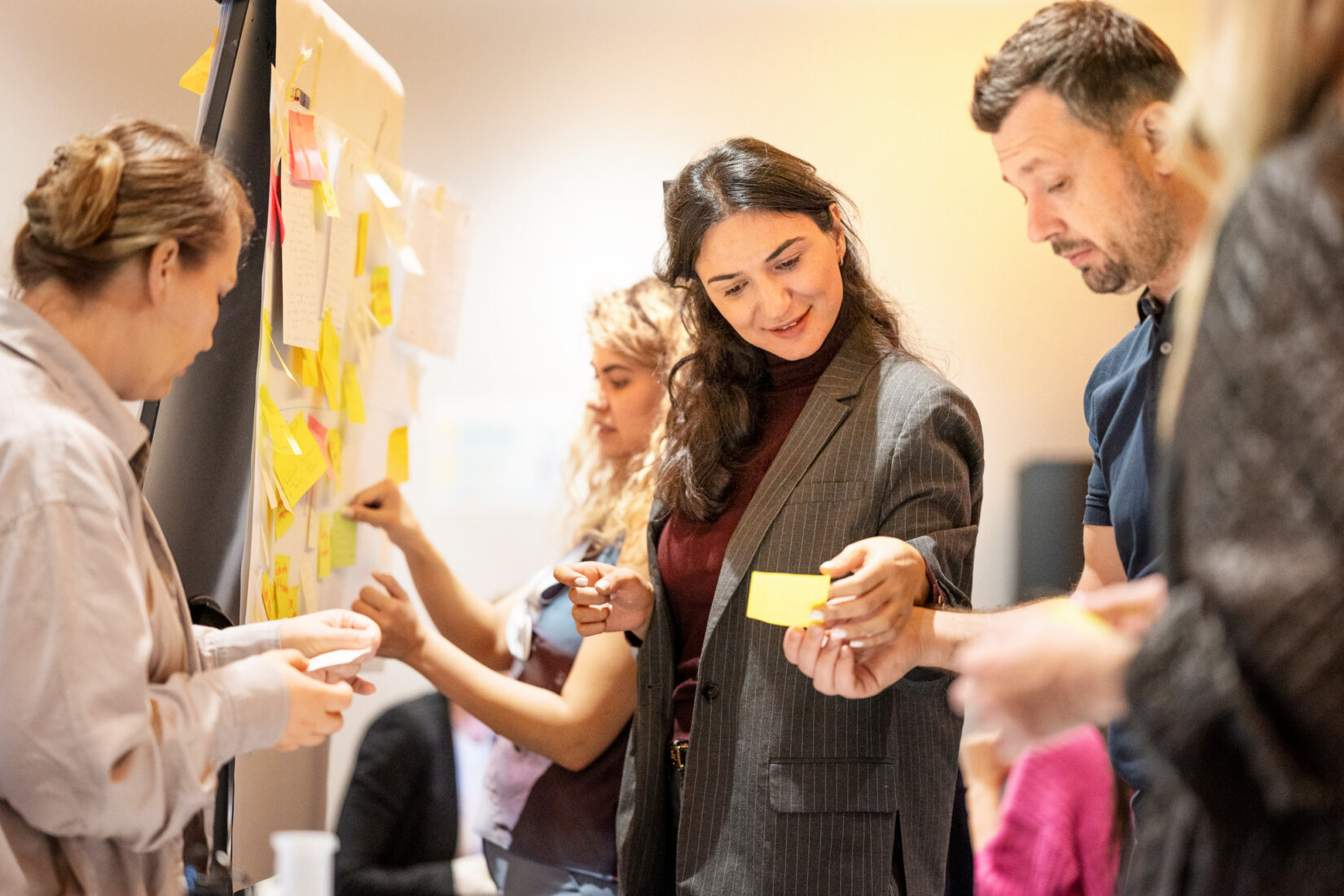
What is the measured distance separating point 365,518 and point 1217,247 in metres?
1.71

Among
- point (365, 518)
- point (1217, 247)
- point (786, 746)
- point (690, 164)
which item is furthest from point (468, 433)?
point (1217, 247)

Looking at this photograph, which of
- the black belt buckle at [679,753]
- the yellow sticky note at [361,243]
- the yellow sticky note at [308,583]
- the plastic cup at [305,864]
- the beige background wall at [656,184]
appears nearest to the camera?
the plastic cup at [305,864]

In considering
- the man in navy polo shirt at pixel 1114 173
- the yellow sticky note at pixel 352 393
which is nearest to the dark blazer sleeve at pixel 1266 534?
the man in navy polo shirt at pixel 1114 173

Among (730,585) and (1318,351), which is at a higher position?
(1318,351)

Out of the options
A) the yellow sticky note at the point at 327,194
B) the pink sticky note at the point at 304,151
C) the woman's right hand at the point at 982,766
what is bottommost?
the woman's right hand at the point at 982,766

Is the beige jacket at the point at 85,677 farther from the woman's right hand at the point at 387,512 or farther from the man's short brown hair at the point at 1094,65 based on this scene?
the man's short brown hair at the point at 1094,65

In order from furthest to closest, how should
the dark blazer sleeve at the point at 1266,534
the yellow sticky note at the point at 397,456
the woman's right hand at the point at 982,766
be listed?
the woman's right hand at the point at 982,766 < the yellow sticky note at the point at 397,456 < the dark blazer sleeve at the point at 1266,534

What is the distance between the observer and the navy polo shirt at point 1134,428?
1.40 metres

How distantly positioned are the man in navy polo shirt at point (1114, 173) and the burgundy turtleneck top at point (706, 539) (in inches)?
15.6

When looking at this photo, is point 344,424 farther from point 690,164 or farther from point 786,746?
point 786,746

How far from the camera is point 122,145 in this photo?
115 cm

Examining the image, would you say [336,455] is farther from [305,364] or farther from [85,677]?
[85,677]

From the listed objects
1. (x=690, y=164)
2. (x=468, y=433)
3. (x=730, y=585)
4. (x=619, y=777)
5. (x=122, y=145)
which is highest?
(x=690, y=164)

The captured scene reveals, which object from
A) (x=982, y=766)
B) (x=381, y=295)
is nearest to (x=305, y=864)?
(x=381, y=295)
